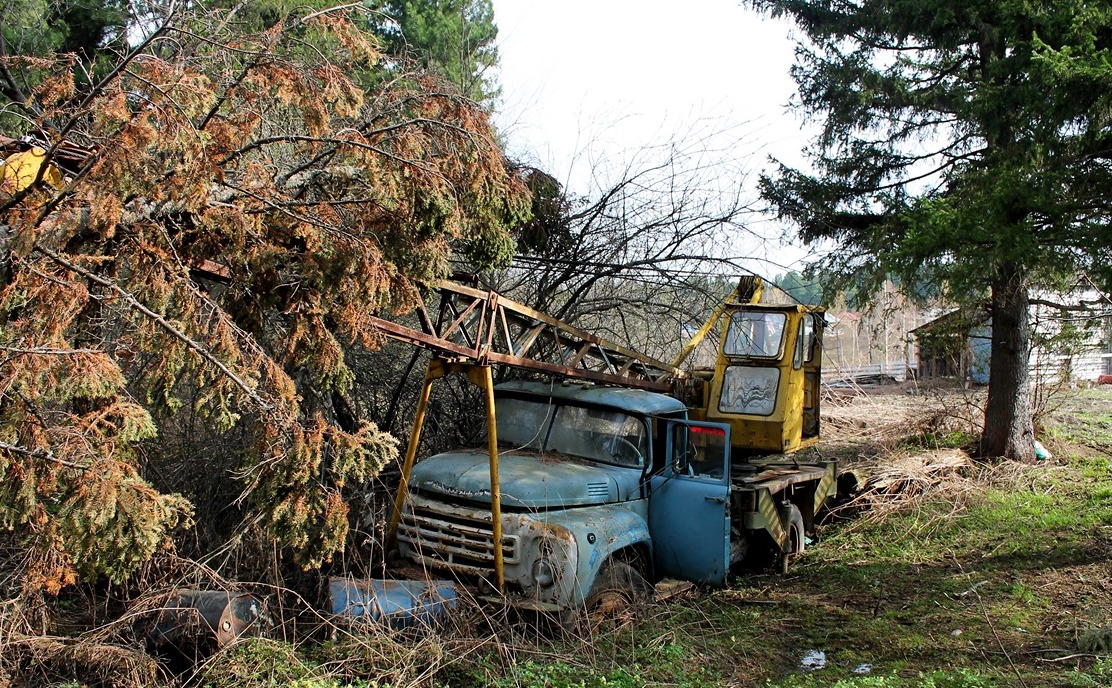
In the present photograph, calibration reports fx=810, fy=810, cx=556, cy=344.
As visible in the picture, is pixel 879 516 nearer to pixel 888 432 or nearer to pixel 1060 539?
pixel 1060 539

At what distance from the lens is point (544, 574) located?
623 cm

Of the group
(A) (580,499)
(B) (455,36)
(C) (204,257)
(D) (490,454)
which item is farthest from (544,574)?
(B) (455,36)

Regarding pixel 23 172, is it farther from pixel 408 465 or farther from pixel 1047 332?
Result: pixel 1047 332

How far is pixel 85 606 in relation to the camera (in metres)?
6.14

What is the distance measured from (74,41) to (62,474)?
8.01 meters

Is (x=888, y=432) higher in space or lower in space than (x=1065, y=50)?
lower

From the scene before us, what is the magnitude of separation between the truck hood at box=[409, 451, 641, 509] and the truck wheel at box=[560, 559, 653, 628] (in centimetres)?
60

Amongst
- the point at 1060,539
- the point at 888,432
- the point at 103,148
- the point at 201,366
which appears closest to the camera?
the point at 103,148

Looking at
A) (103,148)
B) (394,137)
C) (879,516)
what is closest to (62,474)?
(103,148)

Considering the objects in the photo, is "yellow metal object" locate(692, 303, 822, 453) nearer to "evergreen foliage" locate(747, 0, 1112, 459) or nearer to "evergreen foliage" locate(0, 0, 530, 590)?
"evergreen foliage" locate(747, 0, 1112, 459)

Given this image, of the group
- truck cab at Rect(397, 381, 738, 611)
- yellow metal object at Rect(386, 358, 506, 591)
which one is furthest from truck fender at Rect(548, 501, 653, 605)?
yellow metal object at Rect(386, 358, 506, 591)

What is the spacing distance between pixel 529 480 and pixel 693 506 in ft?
5.34

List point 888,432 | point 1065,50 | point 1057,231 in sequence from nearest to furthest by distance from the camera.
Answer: point 1065,50 < point 1057,231 < point 888,432

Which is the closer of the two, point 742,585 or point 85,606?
point 85,606
